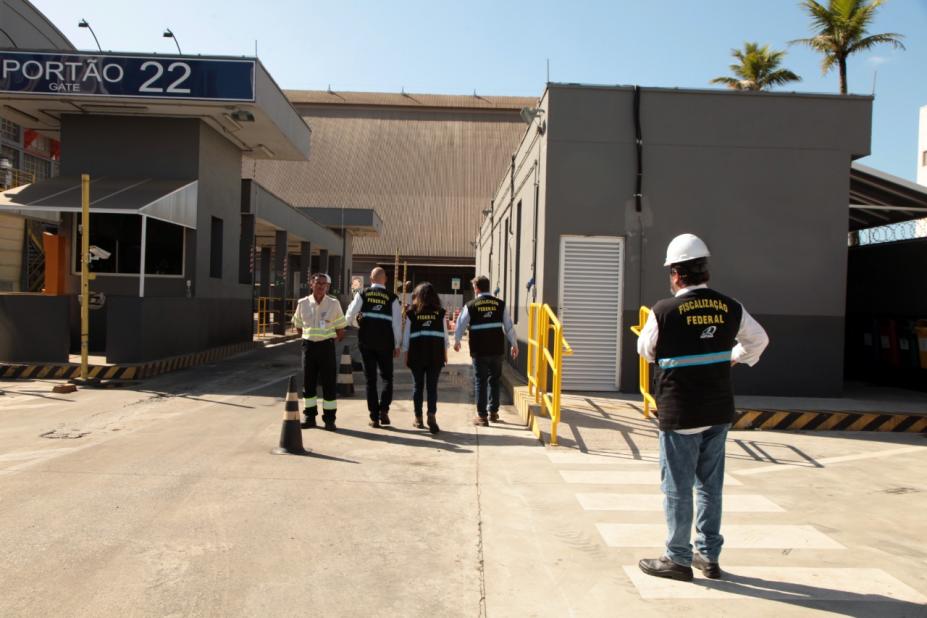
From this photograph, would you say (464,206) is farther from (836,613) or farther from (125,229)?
(836,613)

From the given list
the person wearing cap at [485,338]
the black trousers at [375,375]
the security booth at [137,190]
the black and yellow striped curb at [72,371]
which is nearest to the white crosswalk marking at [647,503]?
the person wearing cap at [485,338]

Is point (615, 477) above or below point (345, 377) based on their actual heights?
below

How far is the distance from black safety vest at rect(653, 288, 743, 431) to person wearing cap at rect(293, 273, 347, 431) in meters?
5.26

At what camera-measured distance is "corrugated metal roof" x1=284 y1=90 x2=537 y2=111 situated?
5188 cm

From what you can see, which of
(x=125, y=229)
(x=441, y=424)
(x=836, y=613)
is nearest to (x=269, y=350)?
(x=125, y=229)

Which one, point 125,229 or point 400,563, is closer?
point 400,563

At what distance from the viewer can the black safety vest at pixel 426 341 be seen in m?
8.93

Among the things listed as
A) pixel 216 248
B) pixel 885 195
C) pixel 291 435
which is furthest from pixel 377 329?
pixel 216 248

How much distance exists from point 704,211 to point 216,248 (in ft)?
44.4

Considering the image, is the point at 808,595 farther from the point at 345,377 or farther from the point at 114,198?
the point at 114,198

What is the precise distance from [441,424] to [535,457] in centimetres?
222

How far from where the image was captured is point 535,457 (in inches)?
305

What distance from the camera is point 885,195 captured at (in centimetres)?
1368

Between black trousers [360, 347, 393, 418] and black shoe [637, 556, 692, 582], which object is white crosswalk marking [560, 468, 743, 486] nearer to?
black shoe [637, 556, 692, 582]
